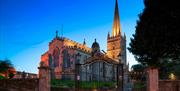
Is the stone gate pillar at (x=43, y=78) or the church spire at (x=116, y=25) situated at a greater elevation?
the church spire at (x=116, y=25)

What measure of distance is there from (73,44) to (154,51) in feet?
228

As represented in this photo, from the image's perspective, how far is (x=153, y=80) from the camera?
17.3 meters

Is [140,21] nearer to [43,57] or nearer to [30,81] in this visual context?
[30,81]

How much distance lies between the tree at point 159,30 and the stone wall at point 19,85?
24.6 feet

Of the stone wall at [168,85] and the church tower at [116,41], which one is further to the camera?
the church tower at [116,41]

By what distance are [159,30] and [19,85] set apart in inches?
384

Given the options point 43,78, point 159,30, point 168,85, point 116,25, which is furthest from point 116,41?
point 159,30

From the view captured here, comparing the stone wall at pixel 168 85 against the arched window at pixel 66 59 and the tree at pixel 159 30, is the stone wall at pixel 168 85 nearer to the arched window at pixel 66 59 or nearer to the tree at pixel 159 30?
the tree at pixel 159 30

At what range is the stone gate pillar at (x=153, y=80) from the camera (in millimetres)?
17219

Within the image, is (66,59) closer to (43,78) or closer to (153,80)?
(43,78)

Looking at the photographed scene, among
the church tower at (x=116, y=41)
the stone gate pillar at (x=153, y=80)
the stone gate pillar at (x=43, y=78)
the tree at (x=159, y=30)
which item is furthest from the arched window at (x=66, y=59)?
the stone gate pillar at (x=153, y=80)

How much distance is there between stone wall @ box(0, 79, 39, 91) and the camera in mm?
17678

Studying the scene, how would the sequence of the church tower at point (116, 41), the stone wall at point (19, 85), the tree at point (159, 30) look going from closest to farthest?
the tree at point (159, 30)
the stone wall at point (19, 85)
the church tower at point (116, 41)

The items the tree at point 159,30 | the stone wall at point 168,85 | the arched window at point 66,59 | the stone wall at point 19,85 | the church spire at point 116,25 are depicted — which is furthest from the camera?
the church spire at point 116,25
